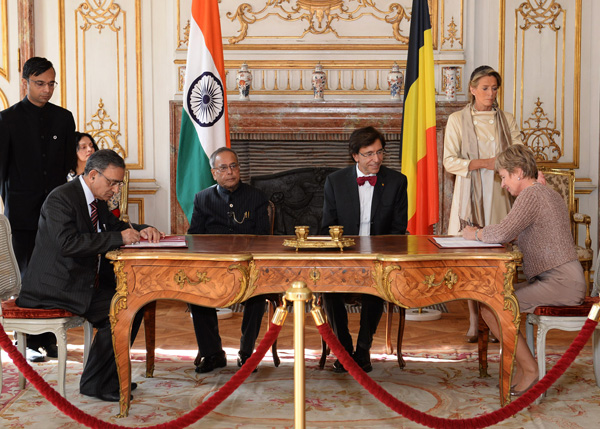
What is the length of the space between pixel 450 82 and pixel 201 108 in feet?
7.18

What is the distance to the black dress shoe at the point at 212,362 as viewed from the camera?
3.96 metres

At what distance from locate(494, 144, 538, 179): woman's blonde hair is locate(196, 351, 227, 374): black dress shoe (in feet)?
5.98

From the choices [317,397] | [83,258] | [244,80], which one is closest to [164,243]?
[83,258]

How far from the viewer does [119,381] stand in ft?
10.7

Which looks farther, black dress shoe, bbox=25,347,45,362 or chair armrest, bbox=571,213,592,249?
chair armrest, bbox=571,213,592,249

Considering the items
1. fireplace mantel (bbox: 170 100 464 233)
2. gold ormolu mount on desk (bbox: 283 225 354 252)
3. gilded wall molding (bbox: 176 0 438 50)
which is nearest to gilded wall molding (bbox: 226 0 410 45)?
gilded wall molding (bbox: 176 0 438 50)

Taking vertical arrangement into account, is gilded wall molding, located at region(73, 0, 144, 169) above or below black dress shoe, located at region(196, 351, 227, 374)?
above

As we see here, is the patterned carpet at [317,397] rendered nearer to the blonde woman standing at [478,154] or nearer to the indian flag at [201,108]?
the blonde woman standing at [478,154]

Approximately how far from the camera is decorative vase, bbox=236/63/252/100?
6.16m

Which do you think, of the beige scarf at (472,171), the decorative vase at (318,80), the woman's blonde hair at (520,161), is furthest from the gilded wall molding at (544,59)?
the woman's blonde hair at (520,161)

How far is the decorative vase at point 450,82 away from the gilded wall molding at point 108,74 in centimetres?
267

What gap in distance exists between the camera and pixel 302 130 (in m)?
6.32

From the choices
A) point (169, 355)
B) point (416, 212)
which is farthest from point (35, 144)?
point (416, 212)

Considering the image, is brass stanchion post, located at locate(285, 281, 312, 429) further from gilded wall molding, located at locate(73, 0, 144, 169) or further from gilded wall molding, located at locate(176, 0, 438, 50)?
gilded wall molding, located at locate(73, 0, 144, 169)
